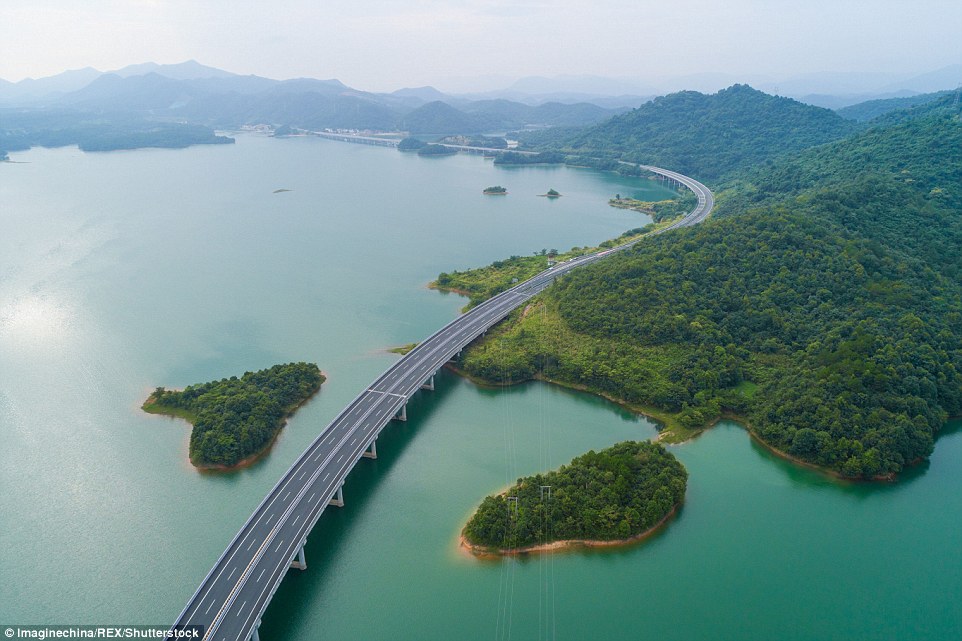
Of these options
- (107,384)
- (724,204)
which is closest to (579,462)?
(107,384)

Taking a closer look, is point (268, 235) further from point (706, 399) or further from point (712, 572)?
point (712, 572)

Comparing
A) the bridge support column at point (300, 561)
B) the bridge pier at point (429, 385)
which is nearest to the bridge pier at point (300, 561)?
the bridge support column at point (300, 561)

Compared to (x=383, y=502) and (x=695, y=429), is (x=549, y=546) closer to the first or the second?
→ (x=383, y=502)

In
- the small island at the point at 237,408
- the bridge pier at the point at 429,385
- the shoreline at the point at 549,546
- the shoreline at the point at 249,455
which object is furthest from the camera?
the bridge pier at the point at 429,385

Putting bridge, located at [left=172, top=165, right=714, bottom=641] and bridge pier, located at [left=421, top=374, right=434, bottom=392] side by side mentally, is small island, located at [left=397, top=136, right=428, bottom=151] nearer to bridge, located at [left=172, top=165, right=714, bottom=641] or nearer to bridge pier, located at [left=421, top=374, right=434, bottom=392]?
bridge, located at [left=172, top=165, right=714, bottom=641]

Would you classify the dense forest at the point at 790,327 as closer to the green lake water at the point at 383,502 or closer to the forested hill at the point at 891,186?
the forested hill at the point at 891,186

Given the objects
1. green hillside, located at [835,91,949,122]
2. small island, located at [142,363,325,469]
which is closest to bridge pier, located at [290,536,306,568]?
small island, located at [142,363,325,469]
